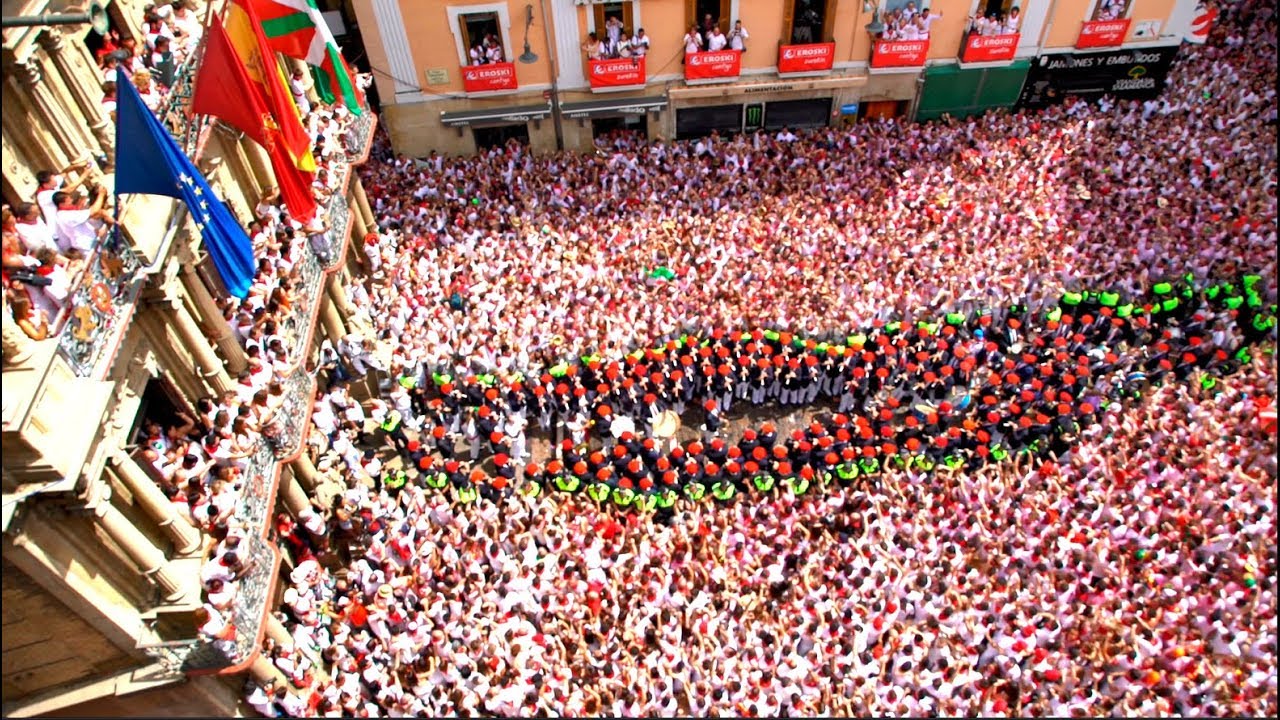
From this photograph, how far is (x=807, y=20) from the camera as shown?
24.1 meters

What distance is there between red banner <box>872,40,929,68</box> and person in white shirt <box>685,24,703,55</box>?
206 inches

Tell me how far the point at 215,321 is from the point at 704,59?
15827 millimetres

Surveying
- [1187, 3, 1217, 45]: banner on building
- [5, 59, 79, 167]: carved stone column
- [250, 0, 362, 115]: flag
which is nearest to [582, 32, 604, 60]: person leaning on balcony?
[250, 0, 362, 115]: flag

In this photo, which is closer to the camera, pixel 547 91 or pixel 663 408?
pixel 663 408

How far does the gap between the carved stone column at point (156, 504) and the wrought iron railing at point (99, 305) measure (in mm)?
1378

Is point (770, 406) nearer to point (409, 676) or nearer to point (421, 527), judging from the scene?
point (421, 527)

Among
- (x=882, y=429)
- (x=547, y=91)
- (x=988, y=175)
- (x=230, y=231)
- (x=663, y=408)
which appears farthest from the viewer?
(x=547, y=91)

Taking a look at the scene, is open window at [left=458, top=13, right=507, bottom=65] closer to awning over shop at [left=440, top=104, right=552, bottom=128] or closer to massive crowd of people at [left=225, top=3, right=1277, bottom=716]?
awning over shop at [left=440, top=104, right=552, bottom=128]

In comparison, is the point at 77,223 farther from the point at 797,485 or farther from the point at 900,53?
the point at 900,53

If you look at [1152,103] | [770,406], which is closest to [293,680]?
[770,406]

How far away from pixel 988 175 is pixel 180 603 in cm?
2108

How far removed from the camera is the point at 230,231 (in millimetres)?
12617

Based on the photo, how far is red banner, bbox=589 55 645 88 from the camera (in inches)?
927

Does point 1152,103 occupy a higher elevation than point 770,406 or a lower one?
higher
